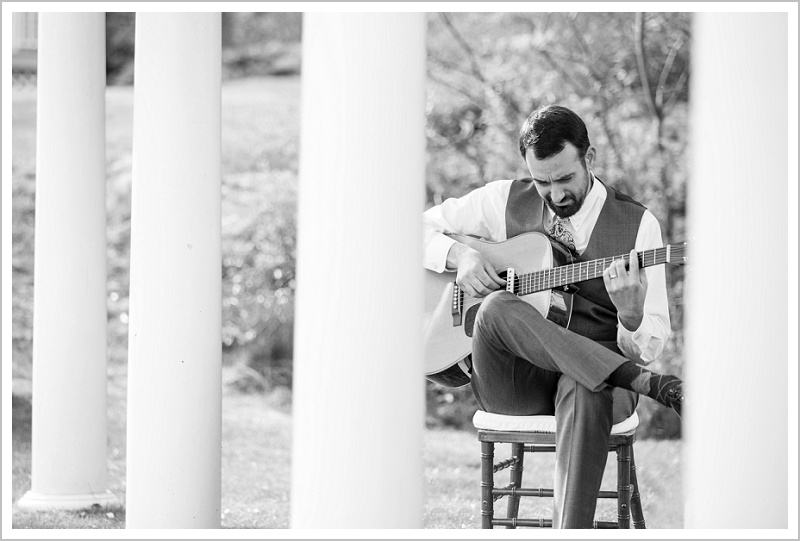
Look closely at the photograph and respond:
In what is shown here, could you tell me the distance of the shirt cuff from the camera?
19.2ft

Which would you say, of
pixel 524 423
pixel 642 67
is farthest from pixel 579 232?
pixel 642 67

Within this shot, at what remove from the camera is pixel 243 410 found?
16000 mm

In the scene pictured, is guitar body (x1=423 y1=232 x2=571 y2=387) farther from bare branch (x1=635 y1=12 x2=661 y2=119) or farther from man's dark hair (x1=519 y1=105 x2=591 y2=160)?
bare branch (x1=635 y1=12 x2=661 y2=119)

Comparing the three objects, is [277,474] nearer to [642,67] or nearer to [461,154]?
[461,154]

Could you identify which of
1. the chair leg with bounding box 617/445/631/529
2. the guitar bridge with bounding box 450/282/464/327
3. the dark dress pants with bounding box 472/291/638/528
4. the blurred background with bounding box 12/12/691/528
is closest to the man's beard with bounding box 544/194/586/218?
the guitar bridge with bounding box 450/282/464/327

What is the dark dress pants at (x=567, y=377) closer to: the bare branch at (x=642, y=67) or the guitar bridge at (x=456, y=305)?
the guitar bridge at (x=456, y=305)

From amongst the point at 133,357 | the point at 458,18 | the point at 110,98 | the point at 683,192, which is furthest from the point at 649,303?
the point at 110,98

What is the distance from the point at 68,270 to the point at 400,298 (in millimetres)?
4133

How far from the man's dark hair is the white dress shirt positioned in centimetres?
35

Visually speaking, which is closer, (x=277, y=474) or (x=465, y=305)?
(x=465, y=305)

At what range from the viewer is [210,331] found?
18.7 ft

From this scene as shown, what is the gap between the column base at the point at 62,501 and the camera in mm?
7043

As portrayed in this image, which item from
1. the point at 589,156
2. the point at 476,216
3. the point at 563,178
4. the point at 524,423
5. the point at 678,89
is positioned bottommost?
the point at 524,423

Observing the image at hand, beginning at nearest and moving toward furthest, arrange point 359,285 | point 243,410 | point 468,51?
1. point 359,285
2. point 468,51
3. point 243,410
